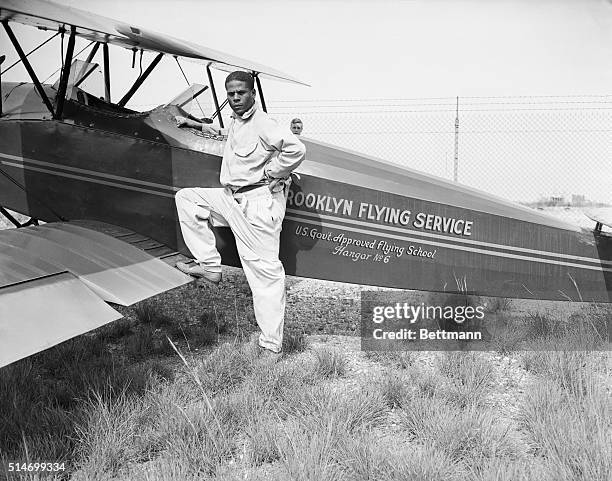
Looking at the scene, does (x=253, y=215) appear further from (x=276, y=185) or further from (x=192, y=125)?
(x=192, y=125)

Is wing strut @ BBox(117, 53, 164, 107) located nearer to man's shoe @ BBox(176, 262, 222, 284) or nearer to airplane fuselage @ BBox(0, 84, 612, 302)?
airplane fuselage @ BBox(0, 84, 612, 302)

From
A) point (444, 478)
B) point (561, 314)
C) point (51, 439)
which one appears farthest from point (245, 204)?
point (561, 314)

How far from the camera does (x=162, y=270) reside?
3.78 m

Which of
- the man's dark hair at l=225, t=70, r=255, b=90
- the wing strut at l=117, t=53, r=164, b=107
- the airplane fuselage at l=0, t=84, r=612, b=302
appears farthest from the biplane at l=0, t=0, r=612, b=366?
the man's dark hair at l=225, t=70, r=255, b=90

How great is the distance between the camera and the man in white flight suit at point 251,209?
3.64 meters

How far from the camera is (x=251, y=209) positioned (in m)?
3.69

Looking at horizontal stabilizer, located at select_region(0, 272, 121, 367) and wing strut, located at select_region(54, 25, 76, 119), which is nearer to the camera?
horizontal stabilizer, located at select_region(0, 272, 121, 367)

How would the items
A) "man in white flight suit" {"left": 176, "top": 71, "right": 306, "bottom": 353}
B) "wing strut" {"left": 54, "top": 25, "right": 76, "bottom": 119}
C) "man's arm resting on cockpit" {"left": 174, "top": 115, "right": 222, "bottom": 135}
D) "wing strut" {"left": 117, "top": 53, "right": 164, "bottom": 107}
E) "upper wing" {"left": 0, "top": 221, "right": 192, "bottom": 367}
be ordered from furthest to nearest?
1. "wing strut" {"left": 117, "top": 53, "right": 164, "bottom": 107}
2. "man's arm resting on cockpit" {"left": 174, "top": 115, "right": 222, "bottom": 135}
3. "wing strut" {"left": 54, "top": 25, "right": 76, "bottom": 119}
4. "man in white flight suit" {"left": 176, "top": 71, "right": 306, "bottom": 353}
5. "upper wing" {"left": 0, "top": 221, "right": 192, "bottom": 367}

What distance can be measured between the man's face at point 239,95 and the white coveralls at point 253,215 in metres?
0.05

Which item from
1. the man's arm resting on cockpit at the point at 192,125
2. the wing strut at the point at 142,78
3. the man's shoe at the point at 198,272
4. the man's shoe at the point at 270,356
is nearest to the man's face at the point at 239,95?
the man's arm resting on cockpit at the point at 192,125

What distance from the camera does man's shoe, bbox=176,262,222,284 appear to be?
3.75 metres

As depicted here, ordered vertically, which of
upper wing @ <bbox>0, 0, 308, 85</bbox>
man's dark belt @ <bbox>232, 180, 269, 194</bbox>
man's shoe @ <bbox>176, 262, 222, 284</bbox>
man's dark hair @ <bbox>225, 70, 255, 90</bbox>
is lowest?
man's shoe @ <bbox>176, 262, 222, 284</bbox>

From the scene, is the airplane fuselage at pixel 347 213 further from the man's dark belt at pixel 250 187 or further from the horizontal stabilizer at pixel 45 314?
the horizontal stabilizer at pixel 45 314

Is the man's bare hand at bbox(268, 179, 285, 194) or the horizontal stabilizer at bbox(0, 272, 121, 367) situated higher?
the man's bare hand at bbox(268, 179, 285, 194)
